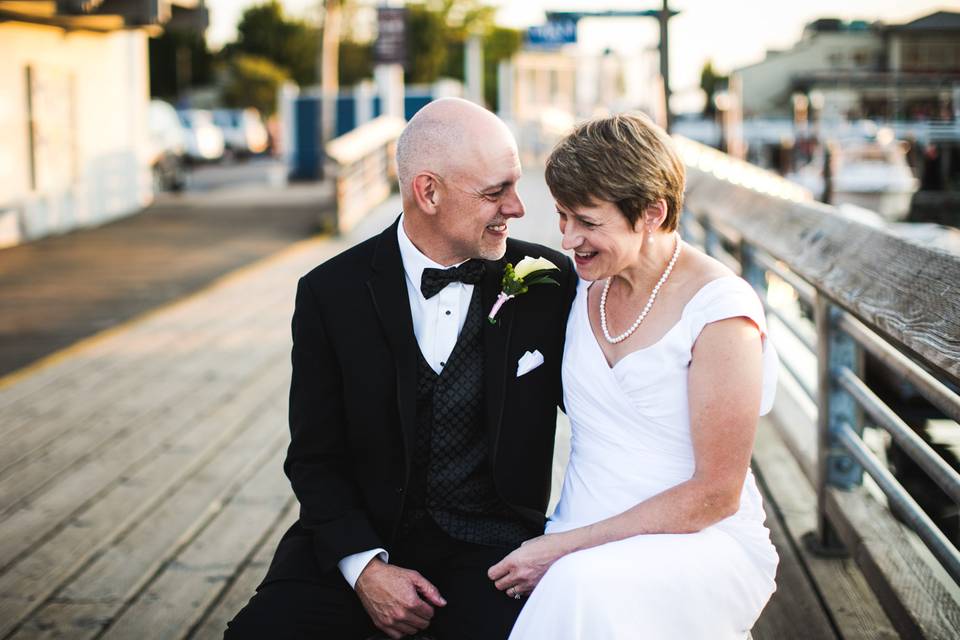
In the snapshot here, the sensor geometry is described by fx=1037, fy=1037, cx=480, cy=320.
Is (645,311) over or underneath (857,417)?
over

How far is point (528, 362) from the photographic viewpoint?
2451 mm

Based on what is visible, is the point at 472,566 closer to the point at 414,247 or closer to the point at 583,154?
the point at 414,247

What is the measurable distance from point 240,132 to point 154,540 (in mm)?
41725

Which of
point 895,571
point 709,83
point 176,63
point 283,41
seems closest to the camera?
point 895,571

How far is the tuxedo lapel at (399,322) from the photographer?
238 centimetres

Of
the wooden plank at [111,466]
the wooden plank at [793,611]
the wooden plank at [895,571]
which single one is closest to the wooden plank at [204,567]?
the wooden plank at [111,466]

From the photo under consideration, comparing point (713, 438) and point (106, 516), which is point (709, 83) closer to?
point (106, 516)

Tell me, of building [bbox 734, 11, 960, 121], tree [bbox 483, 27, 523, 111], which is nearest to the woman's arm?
building [bbox 734, 11, 960, 121]

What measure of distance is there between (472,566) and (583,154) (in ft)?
3.17

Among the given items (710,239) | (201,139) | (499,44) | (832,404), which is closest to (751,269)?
(710,239)

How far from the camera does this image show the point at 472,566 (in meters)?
2.38

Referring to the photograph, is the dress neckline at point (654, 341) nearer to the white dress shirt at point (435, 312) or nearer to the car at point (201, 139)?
the white dress shirt at point (435, 312)

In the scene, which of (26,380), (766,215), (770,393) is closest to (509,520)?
(770,393)

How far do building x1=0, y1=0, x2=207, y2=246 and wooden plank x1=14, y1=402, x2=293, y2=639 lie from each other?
973 cm
